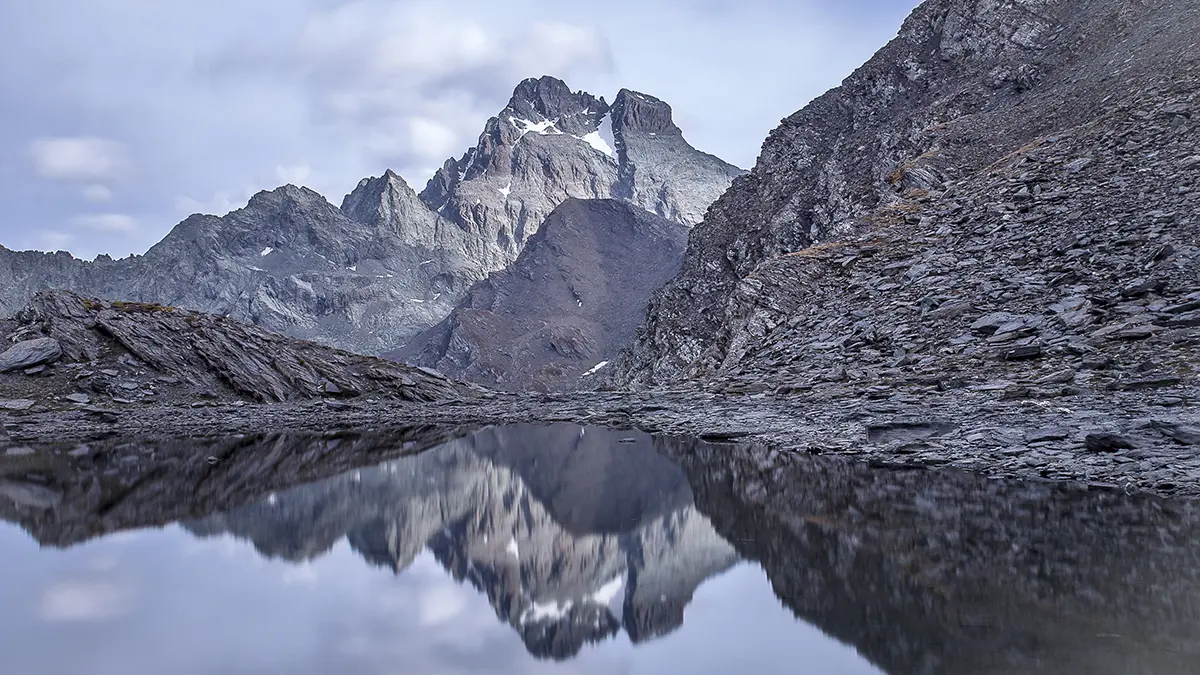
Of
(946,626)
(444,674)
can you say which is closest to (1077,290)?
(946,626)

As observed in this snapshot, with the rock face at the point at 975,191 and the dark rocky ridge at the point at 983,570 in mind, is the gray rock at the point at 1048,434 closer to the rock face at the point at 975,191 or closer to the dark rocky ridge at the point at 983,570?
the dark rocky ridge at the point at 983,570

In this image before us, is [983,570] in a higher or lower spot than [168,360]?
lower

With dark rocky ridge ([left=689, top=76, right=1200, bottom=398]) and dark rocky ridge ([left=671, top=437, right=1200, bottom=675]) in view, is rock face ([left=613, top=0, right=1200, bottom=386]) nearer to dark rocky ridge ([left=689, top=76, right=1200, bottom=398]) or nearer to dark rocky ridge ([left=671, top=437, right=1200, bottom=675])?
dark rocky ridge ([left=689, top=76, right=1200, bottom=398])

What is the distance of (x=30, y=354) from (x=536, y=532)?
4804cm

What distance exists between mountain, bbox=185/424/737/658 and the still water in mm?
79

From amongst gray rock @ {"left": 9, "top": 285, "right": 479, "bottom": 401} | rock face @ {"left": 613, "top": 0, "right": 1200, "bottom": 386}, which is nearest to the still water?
rock face @ {"left": 613, "top": 0, "right": 1200, "bottom": 386}

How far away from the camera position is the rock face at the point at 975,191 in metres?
30.1

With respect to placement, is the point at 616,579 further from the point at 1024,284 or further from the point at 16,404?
the point at 16,404

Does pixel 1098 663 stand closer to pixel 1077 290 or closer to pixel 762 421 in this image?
pixel 762 421

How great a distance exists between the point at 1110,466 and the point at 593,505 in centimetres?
1125

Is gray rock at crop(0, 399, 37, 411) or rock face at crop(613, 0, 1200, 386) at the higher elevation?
rock face at crop(613, 0, 1200, 386)

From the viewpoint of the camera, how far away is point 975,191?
43.6 meters

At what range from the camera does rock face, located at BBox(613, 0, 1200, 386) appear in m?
30.1

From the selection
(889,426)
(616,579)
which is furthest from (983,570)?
(889,426)
